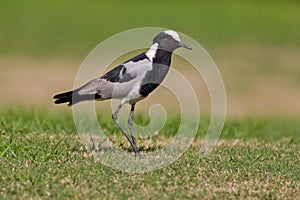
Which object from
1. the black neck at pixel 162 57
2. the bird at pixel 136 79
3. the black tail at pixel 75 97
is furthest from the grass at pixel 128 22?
the black neck at pixel 162 57

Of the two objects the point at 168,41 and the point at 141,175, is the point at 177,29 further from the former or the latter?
the point at 141,175

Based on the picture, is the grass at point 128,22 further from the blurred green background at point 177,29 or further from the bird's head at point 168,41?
the bird's head at point 168,41

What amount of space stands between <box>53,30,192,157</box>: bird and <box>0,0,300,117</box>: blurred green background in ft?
22.9

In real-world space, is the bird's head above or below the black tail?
above

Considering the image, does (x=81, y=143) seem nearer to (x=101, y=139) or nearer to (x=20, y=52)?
(x=101, y=139)

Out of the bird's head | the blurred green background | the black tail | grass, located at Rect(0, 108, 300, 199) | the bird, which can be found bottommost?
the blurred green background

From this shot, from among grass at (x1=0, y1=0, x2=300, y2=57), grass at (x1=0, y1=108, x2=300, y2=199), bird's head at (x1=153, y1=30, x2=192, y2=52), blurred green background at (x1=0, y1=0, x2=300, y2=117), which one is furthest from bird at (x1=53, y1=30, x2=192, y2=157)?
grass at (x1=0, y1=0, x2=300, y2=57)

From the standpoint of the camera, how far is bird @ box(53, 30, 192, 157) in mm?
6188

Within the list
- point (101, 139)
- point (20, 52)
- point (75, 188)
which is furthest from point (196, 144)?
point (20, 52)

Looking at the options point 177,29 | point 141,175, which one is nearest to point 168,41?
point 141,175

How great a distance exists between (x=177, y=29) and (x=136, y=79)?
1338 centimetres

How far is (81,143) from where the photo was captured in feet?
22.4

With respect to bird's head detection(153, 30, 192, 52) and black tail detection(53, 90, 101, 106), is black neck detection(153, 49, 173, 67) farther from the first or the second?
black tail detection(53, 90, 101, 106)

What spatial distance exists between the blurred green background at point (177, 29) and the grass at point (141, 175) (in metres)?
6.48
